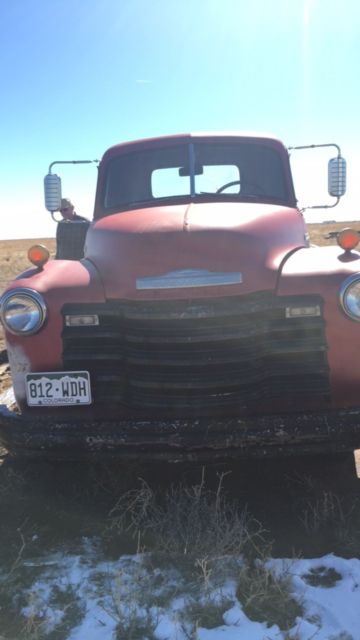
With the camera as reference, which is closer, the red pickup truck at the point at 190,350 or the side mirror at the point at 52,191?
the red pickup truck at the point at 190,350

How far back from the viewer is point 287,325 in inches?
118

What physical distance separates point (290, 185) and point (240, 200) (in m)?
0.67

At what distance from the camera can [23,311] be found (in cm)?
319

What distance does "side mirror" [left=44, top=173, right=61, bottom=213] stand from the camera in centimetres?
555

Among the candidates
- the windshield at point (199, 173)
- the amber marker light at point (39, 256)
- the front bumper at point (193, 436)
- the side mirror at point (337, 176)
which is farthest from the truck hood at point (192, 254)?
the side mirror at point (337, 176)

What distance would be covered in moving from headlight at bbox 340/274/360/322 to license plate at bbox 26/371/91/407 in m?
1.47

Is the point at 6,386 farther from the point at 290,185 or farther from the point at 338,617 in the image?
the point at 338,617

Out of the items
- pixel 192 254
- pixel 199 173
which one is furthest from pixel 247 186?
pixel 192 254

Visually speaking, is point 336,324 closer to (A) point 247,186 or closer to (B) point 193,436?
(B) point 193,436

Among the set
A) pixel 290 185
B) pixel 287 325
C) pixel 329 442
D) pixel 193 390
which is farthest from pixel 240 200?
pixel 329 442

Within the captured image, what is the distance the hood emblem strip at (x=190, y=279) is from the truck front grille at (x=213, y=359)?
0.10 meters

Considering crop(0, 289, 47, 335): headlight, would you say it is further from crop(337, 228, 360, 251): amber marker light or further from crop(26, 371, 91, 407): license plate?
crop(337, 228, 360, 251): amber marker light

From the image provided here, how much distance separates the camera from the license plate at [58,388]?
10.1 ft

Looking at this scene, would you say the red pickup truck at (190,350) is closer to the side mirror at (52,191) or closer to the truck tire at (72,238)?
the side mirror at (52,191)
